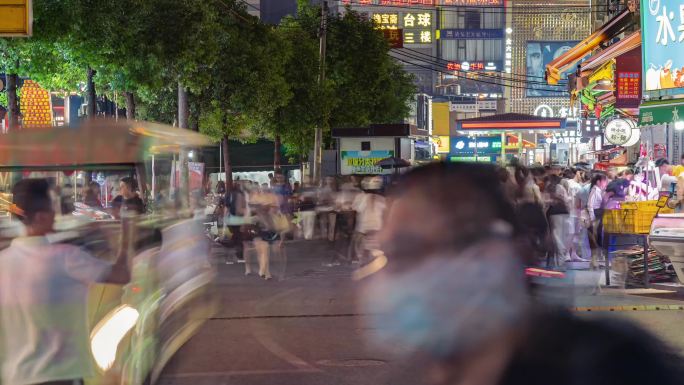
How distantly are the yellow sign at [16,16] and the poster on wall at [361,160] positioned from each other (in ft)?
82.0

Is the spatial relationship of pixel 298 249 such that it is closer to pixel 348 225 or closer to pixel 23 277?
pixel 348 225

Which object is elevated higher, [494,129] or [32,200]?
[494,129]

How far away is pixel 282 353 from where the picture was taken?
9.93 meters

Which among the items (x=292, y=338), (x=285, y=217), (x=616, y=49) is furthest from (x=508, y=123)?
(x=292, y=338)

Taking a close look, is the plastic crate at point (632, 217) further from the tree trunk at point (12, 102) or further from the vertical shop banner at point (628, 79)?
the tree trunk at point (12, 102)

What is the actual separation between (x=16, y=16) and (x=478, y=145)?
34873 mm

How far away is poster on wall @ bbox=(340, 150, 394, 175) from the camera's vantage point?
1435 inches

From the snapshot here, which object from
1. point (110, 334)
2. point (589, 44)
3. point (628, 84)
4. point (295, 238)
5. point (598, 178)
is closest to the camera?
point (110, 334)

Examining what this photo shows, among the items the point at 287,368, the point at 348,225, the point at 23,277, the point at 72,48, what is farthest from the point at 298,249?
the point at 23,277

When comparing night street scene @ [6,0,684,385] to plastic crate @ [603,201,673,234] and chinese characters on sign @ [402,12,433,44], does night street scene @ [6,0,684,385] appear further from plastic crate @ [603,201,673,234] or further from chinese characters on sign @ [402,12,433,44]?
chinese characters on sign @ [402,12,433,44]

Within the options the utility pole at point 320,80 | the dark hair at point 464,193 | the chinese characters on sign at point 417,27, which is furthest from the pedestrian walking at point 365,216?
the chinese characters on sign at point 417,27

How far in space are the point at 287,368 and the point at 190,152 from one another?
11.2ft

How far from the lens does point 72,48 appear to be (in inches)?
704

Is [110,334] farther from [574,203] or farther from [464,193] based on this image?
[574,203]
